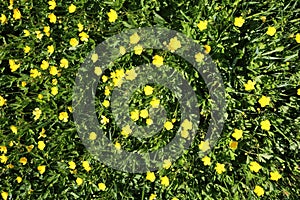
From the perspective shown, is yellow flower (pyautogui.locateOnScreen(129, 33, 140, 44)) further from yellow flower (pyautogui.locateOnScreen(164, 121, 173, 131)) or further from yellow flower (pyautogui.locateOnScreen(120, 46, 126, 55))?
yellow flower (pyautogui.locateOnScreen(164, 121, 173, 131))

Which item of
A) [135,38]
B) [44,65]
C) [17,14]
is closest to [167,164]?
[135,38]

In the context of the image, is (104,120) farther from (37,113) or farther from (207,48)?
(207,48)

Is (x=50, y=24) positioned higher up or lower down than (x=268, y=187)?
higher up

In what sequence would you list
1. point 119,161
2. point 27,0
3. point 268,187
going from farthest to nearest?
1. point 27,0
2. point 119,161
3. point 268,187

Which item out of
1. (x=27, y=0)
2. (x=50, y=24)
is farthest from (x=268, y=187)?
(x=27, y=0)

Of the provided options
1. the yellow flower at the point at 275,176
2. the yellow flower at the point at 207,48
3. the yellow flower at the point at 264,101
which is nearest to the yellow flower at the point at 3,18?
the yellow flower at the point at 207,48

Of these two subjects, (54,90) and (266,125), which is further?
(54,90)

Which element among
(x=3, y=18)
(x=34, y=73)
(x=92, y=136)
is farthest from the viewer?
(x=3, y=18)

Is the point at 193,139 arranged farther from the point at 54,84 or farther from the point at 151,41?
the point at 54,84

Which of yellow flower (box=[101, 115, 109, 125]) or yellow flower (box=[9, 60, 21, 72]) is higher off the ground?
yellow flower (box=[9, 60, 21, 72])

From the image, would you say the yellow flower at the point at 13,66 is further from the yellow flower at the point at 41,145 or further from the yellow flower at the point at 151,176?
the yellow flower at the point at 151,176

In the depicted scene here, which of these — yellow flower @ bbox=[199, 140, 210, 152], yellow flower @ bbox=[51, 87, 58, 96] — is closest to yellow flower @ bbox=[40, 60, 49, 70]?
yellow flower @ bbox=[51, 87, 58, 96]
